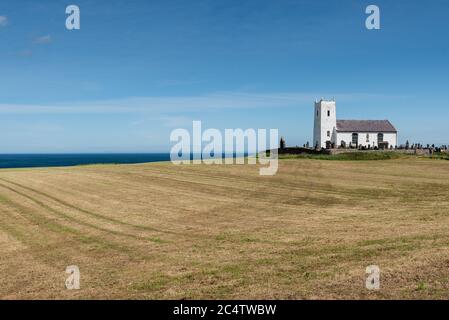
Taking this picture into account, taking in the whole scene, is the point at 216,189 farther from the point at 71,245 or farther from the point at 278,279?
the point at 278,279

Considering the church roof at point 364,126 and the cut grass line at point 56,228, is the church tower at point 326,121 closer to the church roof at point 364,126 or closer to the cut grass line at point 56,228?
the church roof at point 364,126

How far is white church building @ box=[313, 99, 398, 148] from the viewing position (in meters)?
83.0

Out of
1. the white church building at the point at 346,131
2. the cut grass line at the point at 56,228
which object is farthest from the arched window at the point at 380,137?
the cut grass line at the point at 56,228

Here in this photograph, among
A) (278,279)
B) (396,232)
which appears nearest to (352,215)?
(396,232)

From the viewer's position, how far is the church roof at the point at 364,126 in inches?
3300

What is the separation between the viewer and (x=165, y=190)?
3241cm

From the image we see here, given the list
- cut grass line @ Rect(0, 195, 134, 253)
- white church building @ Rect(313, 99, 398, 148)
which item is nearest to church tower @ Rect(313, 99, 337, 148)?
white church building @ Rect(313, 99, 398, 148)

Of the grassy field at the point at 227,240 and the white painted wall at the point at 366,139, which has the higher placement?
the white painted wall at the point at 366,139

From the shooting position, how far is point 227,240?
54.3ft

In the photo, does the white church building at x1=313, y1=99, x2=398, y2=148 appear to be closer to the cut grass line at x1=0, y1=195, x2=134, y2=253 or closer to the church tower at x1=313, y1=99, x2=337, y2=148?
the church tower at x1=313, y1=99, x2=337, y2=148

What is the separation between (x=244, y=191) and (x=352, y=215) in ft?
37.1

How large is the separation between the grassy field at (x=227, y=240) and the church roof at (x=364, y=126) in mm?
51540

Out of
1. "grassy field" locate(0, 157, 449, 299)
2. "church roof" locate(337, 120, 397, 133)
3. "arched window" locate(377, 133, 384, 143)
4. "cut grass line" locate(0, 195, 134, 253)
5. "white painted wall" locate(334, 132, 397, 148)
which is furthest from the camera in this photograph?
"arched window" locate(377, 133, 384, 143)

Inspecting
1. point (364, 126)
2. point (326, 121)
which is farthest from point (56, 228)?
point (364, 126)
